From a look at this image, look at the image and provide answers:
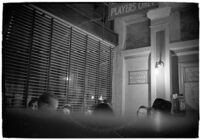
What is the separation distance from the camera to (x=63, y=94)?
1185 mm

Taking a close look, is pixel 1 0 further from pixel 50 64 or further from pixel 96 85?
pixel 96 85

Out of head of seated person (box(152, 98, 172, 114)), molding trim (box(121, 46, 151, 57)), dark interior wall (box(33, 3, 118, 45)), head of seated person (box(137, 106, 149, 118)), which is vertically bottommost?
head of seated person (box(137, 106, 149, 118))

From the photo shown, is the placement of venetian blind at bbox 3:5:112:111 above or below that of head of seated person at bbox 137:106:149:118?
above

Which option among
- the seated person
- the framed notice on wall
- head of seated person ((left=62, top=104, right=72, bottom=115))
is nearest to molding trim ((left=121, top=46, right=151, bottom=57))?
the framed notice on wall

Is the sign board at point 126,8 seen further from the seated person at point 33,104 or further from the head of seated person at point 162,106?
the seated person at point 33,104

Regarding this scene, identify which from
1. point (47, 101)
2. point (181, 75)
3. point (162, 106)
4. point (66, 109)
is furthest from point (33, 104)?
point (181, 75)

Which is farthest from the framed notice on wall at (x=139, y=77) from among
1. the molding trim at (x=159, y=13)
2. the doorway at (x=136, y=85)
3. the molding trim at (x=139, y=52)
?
the molding trim at (x=159, y=13)

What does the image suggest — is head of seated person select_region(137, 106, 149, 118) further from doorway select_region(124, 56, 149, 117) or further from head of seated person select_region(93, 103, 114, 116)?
head of seated person select_region(93, 103, 114, 116)

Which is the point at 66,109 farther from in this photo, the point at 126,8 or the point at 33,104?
the point at 126,8

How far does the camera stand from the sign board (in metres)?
1.29

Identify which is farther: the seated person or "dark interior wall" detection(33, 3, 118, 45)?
"dark interior wall" detection(33, 3, 118, 45)

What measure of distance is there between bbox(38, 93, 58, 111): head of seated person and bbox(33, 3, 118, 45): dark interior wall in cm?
45

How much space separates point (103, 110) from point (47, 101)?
1.04 ft

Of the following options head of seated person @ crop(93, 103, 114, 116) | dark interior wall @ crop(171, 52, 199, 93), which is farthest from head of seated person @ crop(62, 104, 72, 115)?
dark interior wall @ crop(171, 52, 199, 93)
